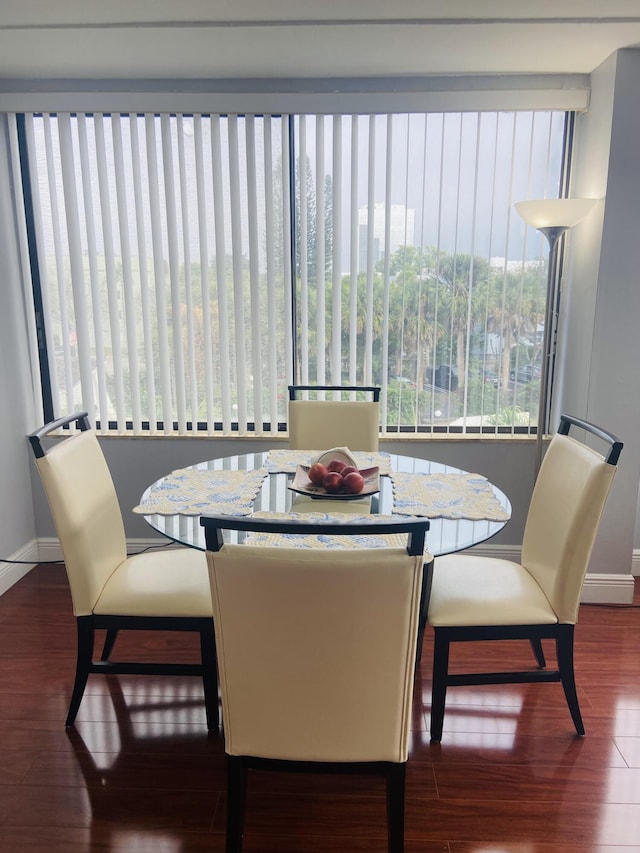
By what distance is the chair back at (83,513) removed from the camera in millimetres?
1824

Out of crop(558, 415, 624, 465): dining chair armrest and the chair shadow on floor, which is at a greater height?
crop(558, 415, 624, 465): dining chair armrest

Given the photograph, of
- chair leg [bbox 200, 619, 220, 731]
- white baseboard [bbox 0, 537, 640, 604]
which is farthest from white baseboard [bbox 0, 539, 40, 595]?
chair leg [bbox 200, 619, 220, 731]

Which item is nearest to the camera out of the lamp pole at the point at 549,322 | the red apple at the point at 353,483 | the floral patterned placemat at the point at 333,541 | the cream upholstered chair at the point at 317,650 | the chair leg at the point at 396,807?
the cream upholstered chair at the point at 317,650

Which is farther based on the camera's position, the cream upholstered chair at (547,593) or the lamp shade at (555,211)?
the lamp shade at (555,211)

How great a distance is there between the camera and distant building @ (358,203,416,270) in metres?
2.96

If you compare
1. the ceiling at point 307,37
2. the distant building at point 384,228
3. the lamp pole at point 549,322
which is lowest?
the lamp pole at point 549,322

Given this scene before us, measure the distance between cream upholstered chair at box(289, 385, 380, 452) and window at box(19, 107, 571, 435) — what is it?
43 centimetres

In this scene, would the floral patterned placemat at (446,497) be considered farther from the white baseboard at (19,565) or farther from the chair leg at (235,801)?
the white baseboard at (19,565)

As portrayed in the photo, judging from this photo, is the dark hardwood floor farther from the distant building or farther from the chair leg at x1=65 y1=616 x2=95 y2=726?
the distant building

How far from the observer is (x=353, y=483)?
193cm

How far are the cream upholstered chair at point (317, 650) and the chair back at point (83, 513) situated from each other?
75 cm

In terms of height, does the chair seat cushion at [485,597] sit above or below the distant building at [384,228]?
below

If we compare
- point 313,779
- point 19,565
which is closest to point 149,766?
point 313,779

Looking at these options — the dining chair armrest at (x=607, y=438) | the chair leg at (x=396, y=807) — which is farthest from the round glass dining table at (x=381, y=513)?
the chair leg at (x=396, y=807)
